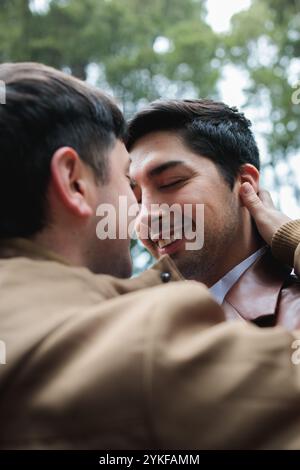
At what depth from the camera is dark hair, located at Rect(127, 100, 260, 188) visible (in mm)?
2340

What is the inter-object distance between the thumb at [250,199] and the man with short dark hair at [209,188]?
0.02 m

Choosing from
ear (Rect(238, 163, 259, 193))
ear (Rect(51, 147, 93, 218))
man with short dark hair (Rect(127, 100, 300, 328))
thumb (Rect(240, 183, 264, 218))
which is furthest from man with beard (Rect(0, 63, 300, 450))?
ear (Rect(238, 163, 259, 193))

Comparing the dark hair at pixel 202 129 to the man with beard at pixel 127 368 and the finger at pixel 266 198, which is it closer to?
the finger at pixel 266 198

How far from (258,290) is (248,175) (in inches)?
21.3

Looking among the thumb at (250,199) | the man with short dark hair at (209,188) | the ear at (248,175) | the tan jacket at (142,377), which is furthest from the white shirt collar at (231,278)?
the tan jacket at (142,377)

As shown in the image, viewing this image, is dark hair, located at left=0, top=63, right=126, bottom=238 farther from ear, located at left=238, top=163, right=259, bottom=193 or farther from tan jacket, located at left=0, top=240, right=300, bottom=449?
ear, located at left=238, top=163, right=259, bottom=193

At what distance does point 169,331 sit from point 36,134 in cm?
53

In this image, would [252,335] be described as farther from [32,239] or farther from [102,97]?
[102,97]

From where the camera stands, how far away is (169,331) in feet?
3.20

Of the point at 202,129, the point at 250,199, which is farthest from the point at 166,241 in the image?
the point at 202,129

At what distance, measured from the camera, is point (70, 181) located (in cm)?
129

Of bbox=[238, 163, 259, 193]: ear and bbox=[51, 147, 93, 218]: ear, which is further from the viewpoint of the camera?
bbox=[238, 163, 259, 193]: ear

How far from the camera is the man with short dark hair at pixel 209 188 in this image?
84.1 inches

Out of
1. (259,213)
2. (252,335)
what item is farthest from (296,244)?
(252,335)
